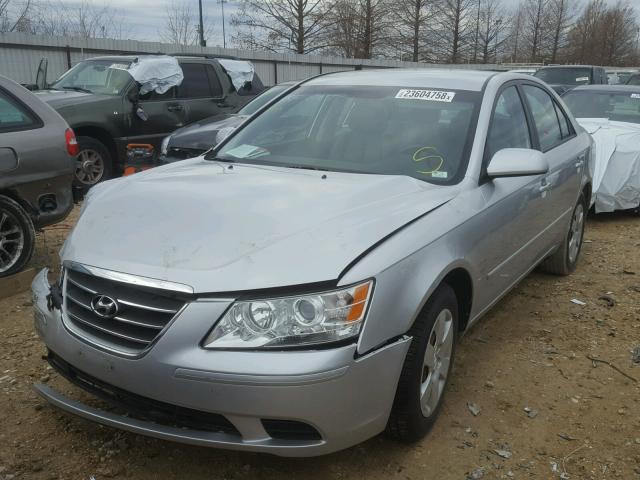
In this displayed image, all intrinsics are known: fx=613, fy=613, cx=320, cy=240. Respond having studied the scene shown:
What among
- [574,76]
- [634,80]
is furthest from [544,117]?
[634,80]

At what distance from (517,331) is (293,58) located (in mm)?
22513

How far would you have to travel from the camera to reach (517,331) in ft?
13.9

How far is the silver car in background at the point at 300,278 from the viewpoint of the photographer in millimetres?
2203

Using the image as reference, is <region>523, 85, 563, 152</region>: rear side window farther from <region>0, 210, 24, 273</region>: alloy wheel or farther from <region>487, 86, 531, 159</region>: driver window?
<region>0, 210, 24, 273</region>: alloy wheel

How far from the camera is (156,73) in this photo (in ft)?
31.1

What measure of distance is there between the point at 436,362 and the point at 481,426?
0.45 metres

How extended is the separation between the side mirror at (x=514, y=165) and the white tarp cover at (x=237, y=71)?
319 inches

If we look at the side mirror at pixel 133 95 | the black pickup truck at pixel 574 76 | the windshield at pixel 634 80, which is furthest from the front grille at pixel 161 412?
the windshield at pixel 634 80

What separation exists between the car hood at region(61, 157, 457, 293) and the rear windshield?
195 mm

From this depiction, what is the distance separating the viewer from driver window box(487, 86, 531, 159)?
11.7 ft

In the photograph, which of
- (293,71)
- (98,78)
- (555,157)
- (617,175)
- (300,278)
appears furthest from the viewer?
(293,71)

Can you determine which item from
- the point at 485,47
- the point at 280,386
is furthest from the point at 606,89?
the point at 485,47

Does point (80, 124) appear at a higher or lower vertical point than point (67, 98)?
lower

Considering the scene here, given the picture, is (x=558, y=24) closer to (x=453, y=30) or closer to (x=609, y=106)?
(x=453, y=30)
